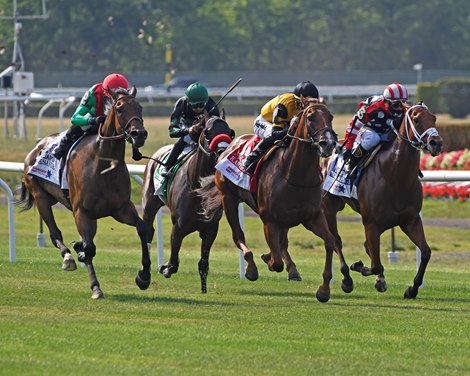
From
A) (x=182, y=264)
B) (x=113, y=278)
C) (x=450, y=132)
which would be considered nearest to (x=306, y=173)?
(x=113, y=278)

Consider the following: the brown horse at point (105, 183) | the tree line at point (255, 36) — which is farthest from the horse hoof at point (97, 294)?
the tree line at point (255, 36)

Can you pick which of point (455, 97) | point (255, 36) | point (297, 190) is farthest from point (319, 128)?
point (255, 36)

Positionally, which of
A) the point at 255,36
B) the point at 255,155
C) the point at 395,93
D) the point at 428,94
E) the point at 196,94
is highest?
the point at 395,93

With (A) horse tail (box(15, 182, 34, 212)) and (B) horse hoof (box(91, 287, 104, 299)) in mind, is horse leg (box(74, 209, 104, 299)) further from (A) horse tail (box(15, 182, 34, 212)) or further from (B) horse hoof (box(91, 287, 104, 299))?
(A) horse tail (box(15, 182, 34, 212))

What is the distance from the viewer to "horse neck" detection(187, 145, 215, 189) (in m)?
11.7

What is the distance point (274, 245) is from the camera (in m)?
10.9

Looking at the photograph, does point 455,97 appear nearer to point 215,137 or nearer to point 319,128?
point 215,137

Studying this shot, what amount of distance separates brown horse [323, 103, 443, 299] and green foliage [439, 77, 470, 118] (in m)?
32.1

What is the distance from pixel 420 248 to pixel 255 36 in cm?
5484

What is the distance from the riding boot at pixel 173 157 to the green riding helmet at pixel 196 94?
0.34m

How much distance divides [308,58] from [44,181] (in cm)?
5466

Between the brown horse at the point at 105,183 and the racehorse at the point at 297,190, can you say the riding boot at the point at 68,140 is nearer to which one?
the brown horse at the point at 105,183

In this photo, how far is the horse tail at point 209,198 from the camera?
A: 1164 centimetres

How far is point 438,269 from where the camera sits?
15211 mm
